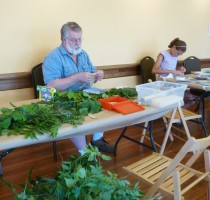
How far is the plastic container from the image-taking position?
5.82 ft

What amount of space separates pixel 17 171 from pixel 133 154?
3.86 ft

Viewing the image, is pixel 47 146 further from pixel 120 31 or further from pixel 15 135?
pixel 120 31

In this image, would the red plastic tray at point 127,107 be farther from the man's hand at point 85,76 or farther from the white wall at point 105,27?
the white wall at point 105,27

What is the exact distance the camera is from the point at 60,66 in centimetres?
227

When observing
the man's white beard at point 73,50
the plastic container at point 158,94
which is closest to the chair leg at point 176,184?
the plastic container at point 158,94

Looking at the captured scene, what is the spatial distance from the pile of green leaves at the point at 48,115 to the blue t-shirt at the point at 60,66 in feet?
1.72

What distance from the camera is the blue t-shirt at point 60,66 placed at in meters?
2.23

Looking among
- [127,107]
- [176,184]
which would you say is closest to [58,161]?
[127,107]

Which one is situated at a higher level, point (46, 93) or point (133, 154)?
point (46, 93)

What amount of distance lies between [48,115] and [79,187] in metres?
0.58

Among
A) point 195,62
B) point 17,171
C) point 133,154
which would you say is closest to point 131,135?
point 133,154

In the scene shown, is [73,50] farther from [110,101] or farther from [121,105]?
[121,105]

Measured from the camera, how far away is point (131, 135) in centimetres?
319

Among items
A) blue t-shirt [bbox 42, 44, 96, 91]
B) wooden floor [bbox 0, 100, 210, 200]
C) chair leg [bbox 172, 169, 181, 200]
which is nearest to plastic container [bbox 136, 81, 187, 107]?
chair leg [bbox 172, 169, 181, 200]
